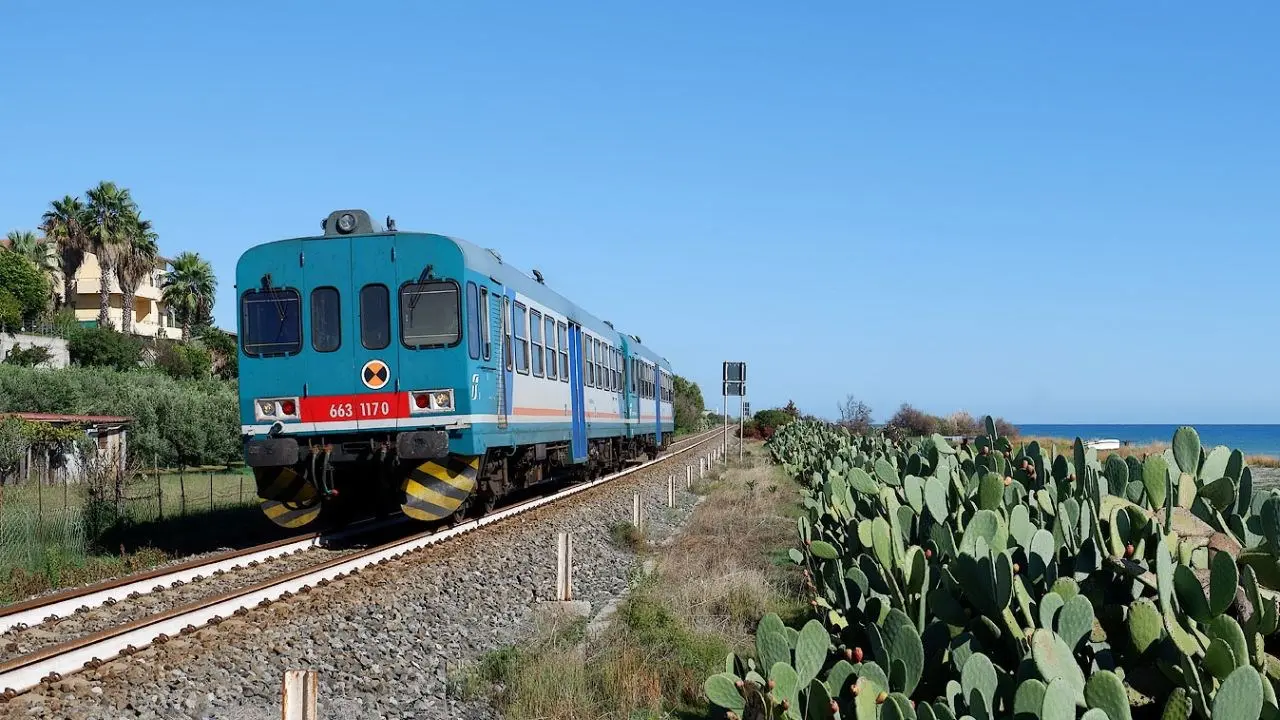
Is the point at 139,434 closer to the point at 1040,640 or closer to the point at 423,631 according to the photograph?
the point at 423,631

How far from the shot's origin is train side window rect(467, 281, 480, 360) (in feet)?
40.0

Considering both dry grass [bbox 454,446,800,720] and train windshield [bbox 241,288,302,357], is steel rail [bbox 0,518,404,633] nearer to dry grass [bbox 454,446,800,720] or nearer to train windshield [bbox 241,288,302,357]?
train windshield [bbox 241,288,302,357]

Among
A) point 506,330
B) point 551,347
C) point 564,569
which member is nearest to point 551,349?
point 551,347

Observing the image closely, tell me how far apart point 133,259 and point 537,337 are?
42.1m

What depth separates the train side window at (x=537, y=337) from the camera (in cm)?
1529

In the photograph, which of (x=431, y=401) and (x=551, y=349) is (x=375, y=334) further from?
(x=551, y=349)

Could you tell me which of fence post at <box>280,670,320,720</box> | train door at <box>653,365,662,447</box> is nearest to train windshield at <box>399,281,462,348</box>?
fence post at <box>280,670,320,720</box>

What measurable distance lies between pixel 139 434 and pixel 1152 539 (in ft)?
107

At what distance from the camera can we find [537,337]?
51.2 feet

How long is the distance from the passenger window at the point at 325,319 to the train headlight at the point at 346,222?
0.73m

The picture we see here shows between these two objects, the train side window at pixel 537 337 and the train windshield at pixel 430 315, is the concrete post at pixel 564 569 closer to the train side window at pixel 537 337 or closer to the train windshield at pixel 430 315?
the train windshield at pixel 430 315

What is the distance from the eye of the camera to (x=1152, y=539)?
4.20m

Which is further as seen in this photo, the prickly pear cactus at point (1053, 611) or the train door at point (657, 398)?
the train door at point (657, 398)

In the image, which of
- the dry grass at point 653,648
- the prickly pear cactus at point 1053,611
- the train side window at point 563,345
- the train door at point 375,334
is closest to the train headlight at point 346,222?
the train door at point 375,334
